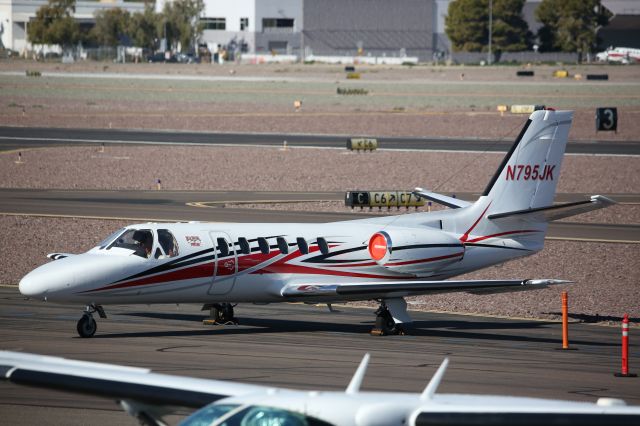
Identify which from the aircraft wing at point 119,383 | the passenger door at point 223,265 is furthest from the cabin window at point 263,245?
the aircraft wing at point 119,383

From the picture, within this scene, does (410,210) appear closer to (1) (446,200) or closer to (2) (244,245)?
(1) (446,200)

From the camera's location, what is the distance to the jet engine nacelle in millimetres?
27062

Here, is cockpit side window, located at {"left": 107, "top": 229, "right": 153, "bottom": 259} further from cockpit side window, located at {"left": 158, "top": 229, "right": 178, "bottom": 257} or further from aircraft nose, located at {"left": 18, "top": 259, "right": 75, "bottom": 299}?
aircraft nose, located at {"left": 18, "top": 259, "right": 75, "bottom": 299}

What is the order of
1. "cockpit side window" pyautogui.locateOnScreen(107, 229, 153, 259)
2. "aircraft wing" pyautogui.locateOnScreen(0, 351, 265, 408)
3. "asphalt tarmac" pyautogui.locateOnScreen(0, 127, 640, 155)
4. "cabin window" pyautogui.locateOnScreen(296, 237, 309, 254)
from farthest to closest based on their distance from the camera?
"asphalt tarmac" pyautogui.locateOnScreen(0, 127, 640, 155) → "cabin window" pyautogui.locateOnScreen(296, 237, 309, 254) → "cockpit side window" pyautogui.locateOnScreen(107, 229, 153, 259) → "aircraft wing" pyautogui.locateOnScreen(0, 351, 265, 408)

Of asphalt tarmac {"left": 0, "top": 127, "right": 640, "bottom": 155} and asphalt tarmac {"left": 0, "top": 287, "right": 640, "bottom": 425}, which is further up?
asphalt tarmac {"left": 0, "top": 127, "right": 640, "bottom": 155}

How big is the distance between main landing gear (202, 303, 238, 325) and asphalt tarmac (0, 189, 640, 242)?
49.4ft

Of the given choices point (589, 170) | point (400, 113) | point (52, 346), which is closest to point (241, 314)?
point (52, 346)

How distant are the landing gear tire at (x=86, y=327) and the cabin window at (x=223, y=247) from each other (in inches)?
130

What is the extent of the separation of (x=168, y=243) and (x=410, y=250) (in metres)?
5.60

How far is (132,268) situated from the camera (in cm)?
2497

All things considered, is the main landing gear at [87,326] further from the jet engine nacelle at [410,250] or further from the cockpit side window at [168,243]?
the jet engine nacelle at [410,250]

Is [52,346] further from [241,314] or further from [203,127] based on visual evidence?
[203,127]

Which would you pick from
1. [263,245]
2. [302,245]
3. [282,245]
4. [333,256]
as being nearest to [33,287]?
[263,245]

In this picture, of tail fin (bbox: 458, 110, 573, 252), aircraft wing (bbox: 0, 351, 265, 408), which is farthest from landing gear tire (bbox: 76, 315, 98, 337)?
aircraft wing (bbox: 0, 351, 265, 408)
